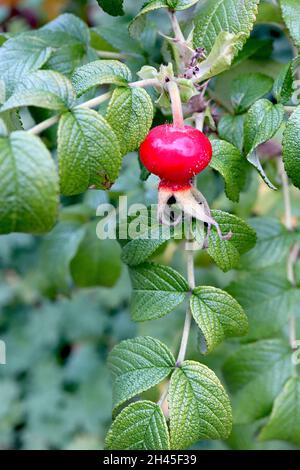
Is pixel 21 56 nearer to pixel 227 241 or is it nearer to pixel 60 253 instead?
Result: pixel 227 241

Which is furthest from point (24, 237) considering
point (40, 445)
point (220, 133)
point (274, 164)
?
point (220, 133)

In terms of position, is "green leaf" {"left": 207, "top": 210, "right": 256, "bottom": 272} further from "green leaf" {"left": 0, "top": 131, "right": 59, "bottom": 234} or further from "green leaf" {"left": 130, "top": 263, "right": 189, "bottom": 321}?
"green leaf" {"left": 0, "top": 131, "right": 59, "bottom": 234}

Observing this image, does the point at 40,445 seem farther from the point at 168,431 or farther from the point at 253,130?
the point at 253,130

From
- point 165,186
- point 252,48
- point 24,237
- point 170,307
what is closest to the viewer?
point 165,186

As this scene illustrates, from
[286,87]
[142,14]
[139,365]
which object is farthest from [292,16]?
[139,365]

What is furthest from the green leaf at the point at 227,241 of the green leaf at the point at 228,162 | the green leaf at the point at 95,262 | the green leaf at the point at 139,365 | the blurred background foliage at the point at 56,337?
the blurred background foliage at the point at 56,337

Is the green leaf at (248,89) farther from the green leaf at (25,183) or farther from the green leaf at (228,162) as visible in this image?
the green leaf at (25,183)
